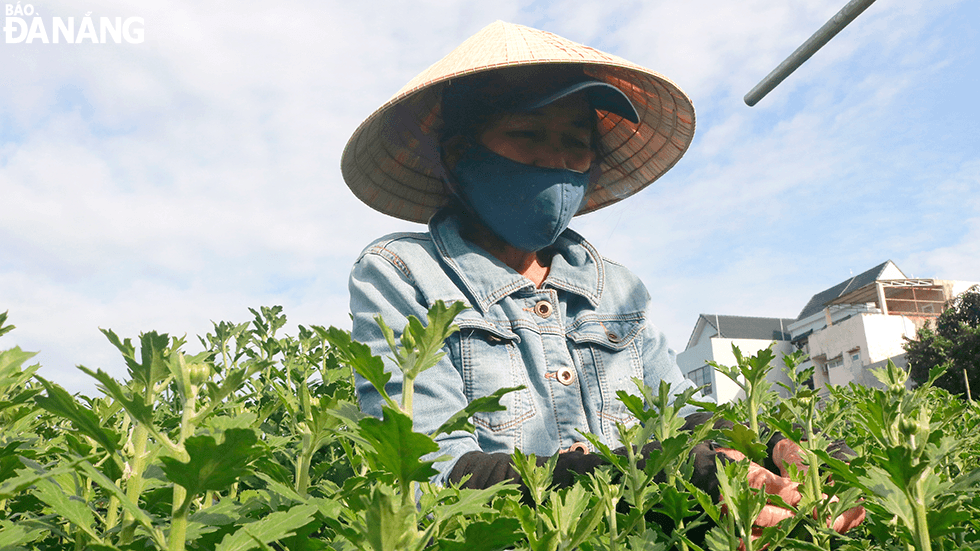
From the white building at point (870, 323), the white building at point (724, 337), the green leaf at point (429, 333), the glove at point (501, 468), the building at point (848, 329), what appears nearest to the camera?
the green leaf at point (429, 333)

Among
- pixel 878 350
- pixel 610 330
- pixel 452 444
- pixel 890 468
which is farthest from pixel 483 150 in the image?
pixel 878 350

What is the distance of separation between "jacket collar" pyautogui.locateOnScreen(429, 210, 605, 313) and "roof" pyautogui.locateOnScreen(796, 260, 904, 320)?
4477cm

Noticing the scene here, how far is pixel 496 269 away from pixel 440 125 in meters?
0.81

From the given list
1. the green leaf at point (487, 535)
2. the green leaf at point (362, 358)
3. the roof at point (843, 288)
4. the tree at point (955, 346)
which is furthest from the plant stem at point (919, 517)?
the roof at point (843, 288)

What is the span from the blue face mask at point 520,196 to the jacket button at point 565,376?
52cm

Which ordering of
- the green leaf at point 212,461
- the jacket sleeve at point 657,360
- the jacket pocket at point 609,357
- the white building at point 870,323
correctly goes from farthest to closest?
the white building at point 870,323
the jacket sleeve at point 657,360
the jacket pocket at point 609,357
the green leaf at point 212,461

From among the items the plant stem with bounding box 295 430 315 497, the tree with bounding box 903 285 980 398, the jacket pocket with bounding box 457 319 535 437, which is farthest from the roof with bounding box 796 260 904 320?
the plant stem with bounding box 295 430 315 497

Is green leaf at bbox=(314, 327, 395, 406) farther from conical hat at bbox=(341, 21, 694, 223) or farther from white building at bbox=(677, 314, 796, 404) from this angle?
white building at bbox=(677, 314, 796, 404)

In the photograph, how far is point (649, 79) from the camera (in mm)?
2777

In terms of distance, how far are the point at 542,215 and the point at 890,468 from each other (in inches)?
76.4

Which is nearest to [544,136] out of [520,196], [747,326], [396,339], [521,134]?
[521,134]

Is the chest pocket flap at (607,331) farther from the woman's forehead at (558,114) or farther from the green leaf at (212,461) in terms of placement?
the green leaf at (212,461)

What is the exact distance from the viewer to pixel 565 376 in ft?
7.91

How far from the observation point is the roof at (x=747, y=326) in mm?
43469
